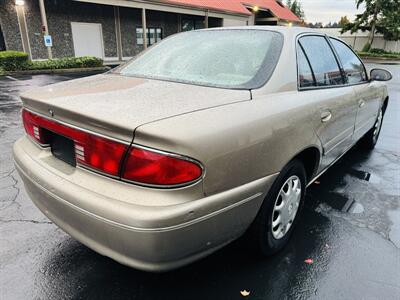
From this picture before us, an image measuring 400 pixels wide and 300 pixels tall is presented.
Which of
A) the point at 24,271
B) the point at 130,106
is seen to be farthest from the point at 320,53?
the point at 24,271

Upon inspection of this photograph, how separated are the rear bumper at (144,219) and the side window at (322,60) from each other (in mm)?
1232

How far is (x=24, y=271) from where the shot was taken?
2.25m

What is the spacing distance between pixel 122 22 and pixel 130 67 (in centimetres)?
1874

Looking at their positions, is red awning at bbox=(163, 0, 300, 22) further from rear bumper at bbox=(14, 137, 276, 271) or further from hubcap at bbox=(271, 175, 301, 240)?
rear bumper at bbox=(14, 137, 276, 271)

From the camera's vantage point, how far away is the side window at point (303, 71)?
2469 mm

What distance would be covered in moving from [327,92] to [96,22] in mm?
18408

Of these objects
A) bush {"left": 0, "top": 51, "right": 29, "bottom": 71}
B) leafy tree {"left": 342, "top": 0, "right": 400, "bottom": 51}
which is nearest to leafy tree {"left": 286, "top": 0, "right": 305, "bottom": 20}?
leafy tree {"left": 342, "top": 0, "right": 400, "bottom": 51}

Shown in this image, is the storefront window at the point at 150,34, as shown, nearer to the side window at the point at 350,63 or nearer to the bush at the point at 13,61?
the bush at the point at 13,61

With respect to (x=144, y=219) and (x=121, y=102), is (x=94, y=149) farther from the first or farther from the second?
(x=144, y=219)

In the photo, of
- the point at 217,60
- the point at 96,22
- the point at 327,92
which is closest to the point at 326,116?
the point at 327,92

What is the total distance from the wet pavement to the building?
1318 centimetres

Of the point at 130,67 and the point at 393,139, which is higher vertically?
the point at 130,67

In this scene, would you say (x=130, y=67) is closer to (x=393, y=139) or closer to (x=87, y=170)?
(x=87, y=170)

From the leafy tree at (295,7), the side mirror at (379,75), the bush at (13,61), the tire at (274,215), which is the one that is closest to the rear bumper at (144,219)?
the tire at (274,215)
